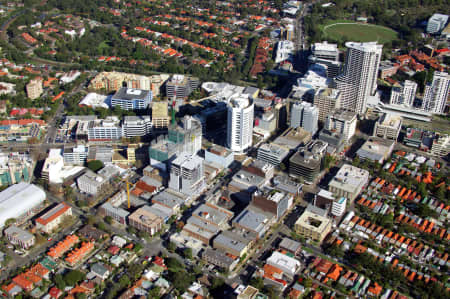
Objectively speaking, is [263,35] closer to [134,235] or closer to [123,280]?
[134,235]

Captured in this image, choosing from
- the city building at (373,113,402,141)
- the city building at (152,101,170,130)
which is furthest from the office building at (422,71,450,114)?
the city building at (152,101,170,130)

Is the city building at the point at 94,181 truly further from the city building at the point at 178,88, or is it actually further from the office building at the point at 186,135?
the city building at the point at 178,88

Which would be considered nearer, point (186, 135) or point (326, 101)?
point (186, 135)

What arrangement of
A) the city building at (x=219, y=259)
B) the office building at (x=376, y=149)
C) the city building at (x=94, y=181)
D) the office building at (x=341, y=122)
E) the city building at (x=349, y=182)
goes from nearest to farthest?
the city building at (x=219, y=259)
the city building at (x=94, y=181)
the city building at (x=349, y=182)
the office building at (x=376, y=149)
the office building at (x=341, y=122)

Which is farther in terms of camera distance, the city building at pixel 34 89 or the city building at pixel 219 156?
the city building at pixel 34 89

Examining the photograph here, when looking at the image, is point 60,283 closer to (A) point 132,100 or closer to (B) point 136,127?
(B) point 136,127

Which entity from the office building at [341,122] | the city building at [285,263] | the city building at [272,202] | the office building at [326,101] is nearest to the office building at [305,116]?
the office building at [341,122]

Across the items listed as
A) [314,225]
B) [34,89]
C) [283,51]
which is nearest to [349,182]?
[314,225]

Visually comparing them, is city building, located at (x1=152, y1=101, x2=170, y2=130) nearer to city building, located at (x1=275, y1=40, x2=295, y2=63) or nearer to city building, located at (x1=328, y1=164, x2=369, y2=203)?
city building, located at (x1=328, y1=164, x2=369, y2=203)
